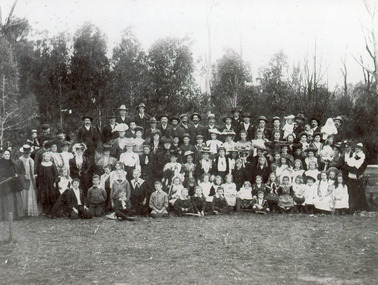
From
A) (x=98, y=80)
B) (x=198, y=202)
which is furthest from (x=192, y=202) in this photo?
(x=98, y=80)

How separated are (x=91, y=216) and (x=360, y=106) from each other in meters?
13.7

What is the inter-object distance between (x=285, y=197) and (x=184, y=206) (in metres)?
2.18

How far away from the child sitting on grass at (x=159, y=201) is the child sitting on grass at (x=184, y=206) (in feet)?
0.73

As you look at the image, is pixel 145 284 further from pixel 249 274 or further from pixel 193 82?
pixel 193 82

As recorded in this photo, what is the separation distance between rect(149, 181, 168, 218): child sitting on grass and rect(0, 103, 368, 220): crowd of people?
21mm

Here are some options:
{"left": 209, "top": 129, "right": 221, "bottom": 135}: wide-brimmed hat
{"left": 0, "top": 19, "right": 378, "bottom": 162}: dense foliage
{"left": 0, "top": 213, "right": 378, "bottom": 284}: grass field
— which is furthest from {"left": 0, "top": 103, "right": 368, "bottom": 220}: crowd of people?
{"left": 0, "top": 19, "right": 378, "bottom": 162}: dense foliage

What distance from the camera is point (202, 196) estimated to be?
388 inches

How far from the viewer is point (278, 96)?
1056 inches

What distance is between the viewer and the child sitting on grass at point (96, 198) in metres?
9.44

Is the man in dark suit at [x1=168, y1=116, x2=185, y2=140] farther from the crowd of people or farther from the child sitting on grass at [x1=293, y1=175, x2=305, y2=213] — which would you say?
the child sitting on grass at [x1=293, y1=175, x2=305, y2=213]

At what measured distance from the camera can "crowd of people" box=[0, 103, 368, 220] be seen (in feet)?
31.4

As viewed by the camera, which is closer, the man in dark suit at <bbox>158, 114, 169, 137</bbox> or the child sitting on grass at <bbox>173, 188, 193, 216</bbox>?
the child sitting on grass at <bbox>173, 188, 193, 216</bbox>

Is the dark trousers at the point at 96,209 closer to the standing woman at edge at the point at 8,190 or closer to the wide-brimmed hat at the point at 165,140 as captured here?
the standing woman at edge at the point at 8,190

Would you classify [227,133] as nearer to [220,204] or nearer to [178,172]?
[178,172]
